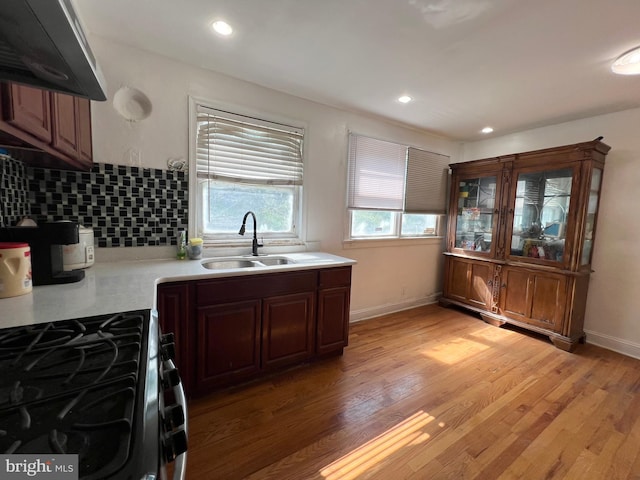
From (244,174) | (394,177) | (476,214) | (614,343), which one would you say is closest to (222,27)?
(244,174)

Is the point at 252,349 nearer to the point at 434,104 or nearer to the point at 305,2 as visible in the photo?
the point at 305,2

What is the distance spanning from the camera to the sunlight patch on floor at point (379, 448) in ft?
4.60

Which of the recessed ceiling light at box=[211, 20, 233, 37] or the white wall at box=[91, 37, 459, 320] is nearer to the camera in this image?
the recessed ceiling light at box=[211, 20, 233, 37]

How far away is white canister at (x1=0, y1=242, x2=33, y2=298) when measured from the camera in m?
1.12

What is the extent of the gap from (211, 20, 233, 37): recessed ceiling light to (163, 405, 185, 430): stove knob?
6.46 feet

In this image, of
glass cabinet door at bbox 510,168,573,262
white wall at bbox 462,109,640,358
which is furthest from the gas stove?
white wall at bbox 462,109,640,358

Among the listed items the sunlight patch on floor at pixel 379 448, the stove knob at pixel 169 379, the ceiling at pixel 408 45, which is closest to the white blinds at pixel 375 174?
the ceiling at pixel 408 45

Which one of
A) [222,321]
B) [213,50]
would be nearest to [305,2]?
[213,50]

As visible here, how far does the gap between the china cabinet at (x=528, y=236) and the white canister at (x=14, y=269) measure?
3.89 meters

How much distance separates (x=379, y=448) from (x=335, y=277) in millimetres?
1177

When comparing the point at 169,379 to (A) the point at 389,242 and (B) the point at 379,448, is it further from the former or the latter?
(A) the point at 389,242

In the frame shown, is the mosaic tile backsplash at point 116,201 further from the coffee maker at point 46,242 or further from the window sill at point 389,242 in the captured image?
the window sill at point 389,242

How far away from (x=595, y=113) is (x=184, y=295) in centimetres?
407

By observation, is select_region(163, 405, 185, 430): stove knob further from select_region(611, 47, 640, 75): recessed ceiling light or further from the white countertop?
select_region(611, 47, 640, 75): recessed ceiling light
